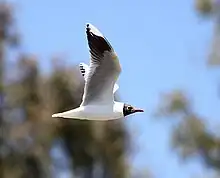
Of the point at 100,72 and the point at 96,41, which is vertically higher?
the point at 96,41

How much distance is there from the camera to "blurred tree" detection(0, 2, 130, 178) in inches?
446

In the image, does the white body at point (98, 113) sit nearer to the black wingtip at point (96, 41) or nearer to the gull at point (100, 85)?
the gull at point (100, 85)

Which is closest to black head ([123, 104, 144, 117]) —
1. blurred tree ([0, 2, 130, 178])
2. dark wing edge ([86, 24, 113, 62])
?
dark wing edge ([86, 24, 113, 62])

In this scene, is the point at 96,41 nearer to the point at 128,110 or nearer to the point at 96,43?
the point at 96,43

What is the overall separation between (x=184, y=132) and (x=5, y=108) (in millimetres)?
2599

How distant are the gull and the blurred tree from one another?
832 centimetres

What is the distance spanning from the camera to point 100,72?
8.80 feet

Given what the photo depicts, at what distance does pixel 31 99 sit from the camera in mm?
11609

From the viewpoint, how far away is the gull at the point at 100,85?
2.45 m

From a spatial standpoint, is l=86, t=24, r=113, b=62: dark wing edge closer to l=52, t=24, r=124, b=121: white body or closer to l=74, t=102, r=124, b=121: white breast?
l=52, t=24, r=124, b=121: white body

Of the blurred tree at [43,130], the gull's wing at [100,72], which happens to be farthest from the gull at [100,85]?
the blurred tree at [43,130]

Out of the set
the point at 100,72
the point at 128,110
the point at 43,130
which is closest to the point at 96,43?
the point at 100,72

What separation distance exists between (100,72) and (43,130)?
898cm

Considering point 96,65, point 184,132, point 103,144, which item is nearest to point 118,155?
point 103,144
